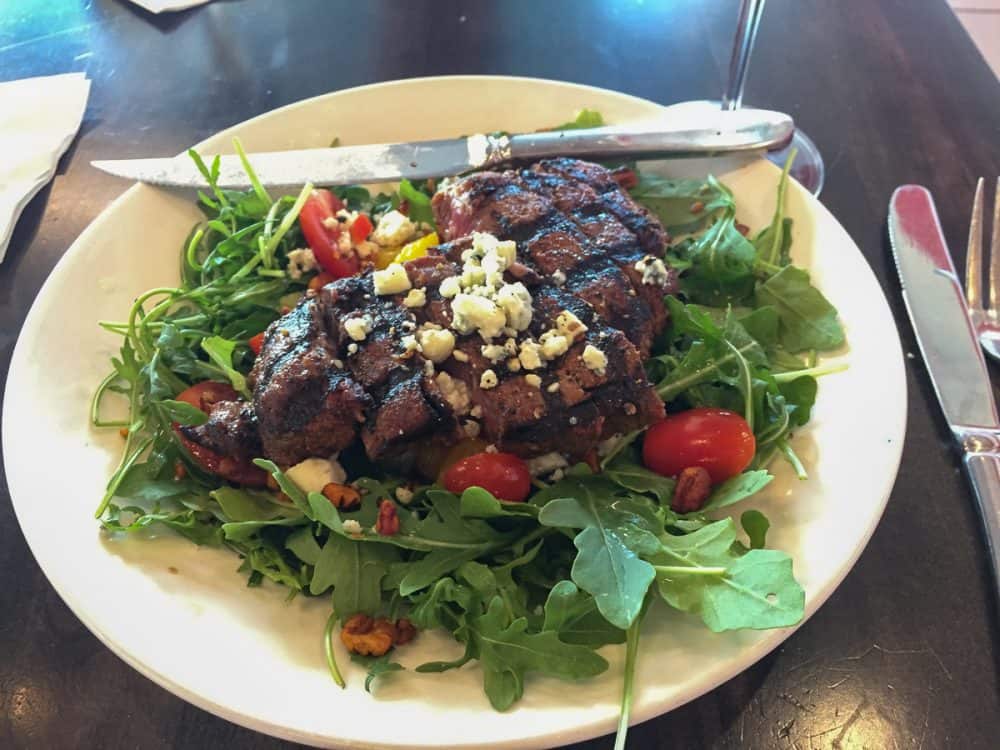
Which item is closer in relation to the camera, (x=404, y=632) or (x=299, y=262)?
(x=404, y=632)

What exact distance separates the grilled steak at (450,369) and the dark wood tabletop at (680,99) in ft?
2.03

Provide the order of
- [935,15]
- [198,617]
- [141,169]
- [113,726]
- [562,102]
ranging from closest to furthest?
[198,617], [113,726], [141,169], [562,102], [935,15]

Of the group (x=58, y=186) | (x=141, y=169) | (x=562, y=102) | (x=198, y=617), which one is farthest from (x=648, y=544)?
(x=58, y=186)

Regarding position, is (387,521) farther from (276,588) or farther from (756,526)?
(756,526)

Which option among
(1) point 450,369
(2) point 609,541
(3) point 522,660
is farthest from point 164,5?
(3) point 522,660

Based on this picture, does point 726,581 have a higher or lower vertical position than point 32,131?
lower

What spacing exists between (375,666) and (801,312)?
1419mm

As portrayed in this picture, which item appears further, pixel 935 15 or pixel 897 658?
pixel 935 15

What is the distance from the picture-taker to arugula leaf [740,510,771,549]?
154cm

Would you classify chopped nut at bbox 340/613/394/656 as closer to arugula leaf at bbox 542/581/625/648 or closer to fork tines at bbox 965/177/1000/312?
arugula leaf at bbox 542/581/625/648

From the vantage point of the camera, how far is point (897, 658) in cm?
168

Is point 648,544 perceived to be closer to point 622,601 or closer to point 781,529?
point 622,601

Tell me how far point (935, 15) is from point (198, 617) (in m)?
4.01

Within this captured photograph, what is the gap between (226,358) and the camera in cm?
192
